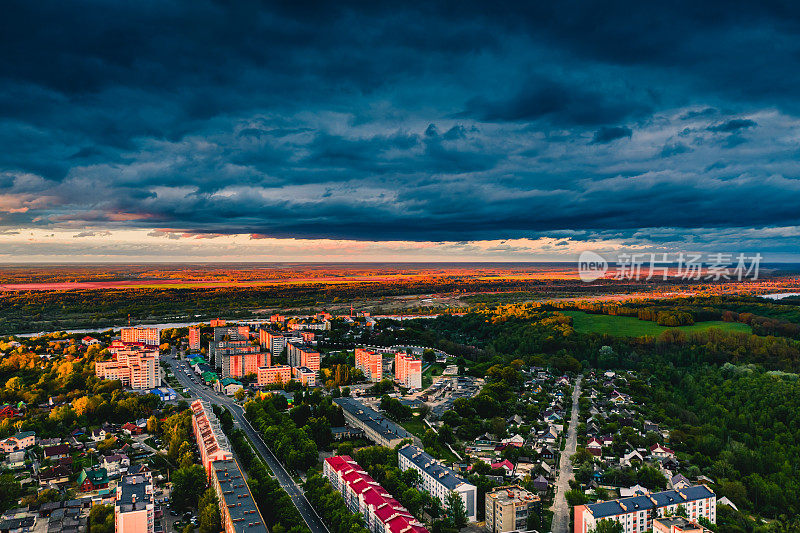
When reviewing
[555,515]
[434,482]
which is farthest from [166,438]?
[555,515]

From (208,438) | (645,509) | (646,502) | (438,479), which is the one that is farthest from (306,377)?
(645,509)

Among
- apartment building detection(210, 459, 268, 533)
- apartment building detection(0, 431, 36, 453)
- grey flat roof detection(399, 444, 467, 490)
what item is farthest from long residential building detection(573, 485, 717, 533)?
apartment building detection(0, 431, 36, 453)

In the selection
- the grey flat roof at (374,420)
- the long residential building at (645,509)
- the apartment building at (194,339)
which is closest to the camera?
the long residential building at (645,509)

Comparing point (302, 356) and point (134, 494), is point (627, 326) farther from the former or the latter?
point (134, 494)

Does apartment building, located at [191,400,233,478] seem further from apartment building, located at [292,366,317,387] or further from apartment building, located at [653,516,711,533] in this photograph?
apartment building, located at [653,516,711,533]

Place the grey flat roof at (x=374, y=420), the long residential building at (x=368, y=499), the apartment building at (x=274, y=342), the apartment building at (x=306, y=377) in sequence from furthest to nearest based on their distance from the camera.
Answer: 1. the apartment building at (x=274, y=342)
2. the apartment building at (x=306, y=377)
3. the grey flat roof at (x=374, y=420)
4. the long residential building at (x=368, y=499)

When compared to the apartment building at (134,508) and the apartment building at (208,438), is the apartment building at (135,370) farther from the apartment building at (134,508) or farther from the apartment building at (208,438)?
the apartment building at (134,508)

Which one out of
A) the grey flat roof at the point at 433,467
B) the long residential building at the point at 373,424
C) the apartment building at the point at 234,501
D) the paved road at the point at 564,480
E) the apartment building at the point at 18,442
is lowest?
the paved road at the point at 564,480

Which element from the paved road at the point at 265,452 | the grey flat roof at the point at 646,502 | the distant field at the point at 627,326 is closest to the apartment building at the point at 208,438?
the paved road at the point at 265,452

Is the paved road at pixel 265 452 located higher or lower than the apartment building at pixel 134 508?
lower
